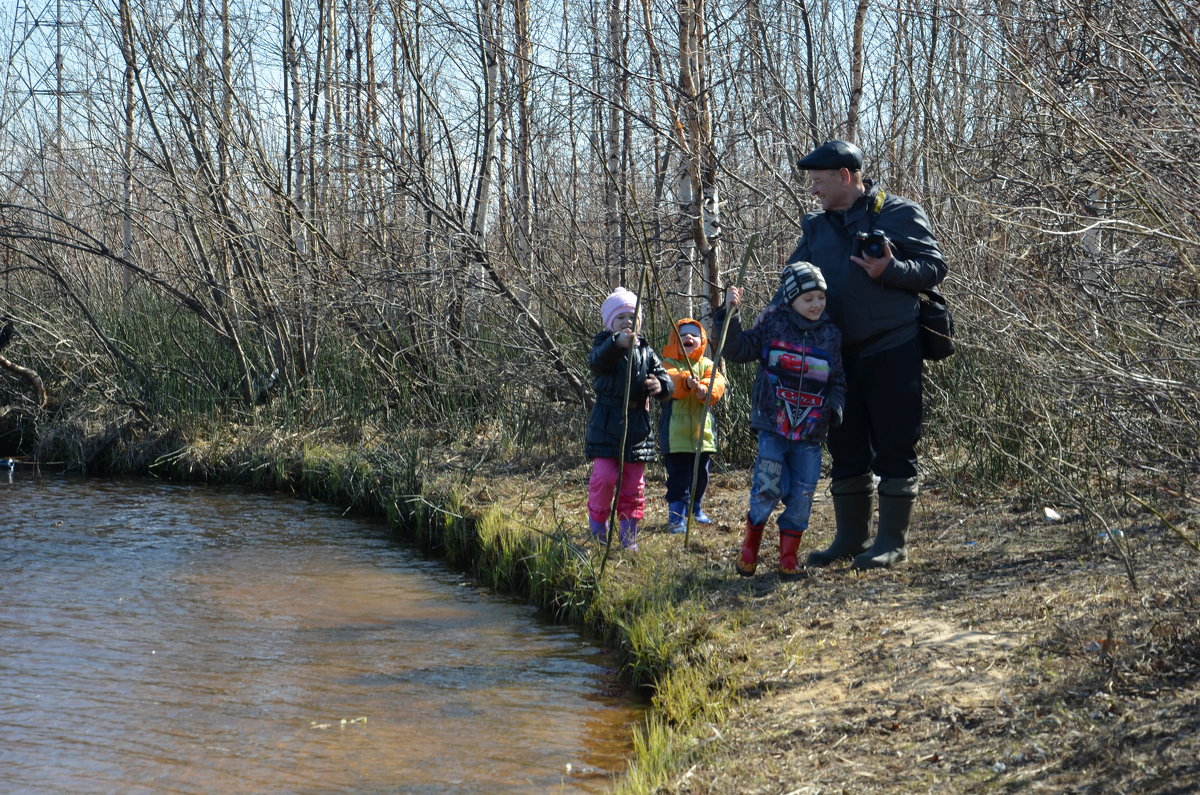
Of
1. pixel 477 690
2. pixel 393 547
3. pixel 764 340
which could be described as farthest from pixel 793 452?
pixel 393 547

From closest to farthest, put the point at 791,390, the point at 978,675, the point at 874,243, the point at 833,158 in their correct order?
1. the point at 978,675
2. the point at 874,243
3. the point at 833,158
4. the point at 791,390

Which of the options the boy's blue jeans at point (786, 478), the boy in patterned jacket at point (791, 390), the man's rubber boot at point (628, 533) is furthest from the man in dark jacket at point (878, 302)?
the man's rubber boot at point (628, 533)

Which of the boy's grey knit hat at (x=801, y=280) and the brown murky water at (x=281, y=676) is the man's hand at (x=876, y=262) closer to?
the boy's grey knit hat at (x=801, y=280)

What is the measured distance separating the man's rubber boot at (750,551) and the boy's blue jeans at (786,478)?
89 mm

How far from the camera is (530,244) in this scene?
8.80m

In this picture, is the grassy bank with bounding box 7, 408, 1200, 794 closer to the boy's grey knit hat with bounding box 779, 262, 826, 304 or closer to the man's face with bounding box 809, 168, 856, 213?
the boy's grey knit hat with bounding box 779, 262, 826, 304

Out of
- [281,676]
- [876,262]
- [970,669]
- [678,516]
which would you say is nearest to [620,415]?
[678,516]

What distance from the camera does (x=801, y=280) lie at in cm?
485

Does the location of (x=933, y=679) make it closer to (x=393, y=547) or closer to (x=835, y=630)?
(x=835, y=630)

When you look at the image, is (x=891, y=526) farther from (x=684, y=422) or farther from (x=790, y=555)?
(x=684, y=422)

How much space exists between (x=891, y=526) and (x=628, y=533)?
5.33 ft

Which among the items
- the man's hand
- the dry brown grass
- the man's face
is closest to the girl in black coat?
the dry brown grass

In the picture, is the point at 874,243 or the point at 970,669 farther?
the point at 874,243

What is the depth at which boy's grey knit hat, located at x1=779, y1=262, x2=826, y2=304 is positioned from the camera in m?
4.83
